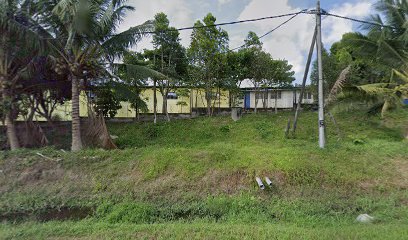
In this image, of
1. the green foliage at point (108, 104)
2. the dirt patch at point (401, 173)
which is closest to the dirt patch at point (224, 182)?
the dirt patch at point (401, 173)

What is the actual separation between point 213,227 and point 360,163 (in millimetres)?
4864

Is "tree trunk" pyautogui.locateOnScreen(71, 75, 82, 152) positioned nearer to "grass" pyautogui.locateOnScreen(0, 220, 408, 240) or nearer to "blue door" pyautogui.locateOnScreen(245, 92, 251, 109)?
"grass" pyautogui.locateOnScreen(0, 220, 408, 240)

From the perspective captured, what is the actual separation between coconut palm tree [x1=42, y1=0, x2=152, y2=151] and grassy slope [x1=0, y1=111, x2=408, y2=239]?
2280 mm

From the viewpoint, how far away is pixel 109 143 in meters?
10.1

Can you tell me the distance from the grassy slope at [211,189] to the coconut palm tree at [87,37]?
7.48ft

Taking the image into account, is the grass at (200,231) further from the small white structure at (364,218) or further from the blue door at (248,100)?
the blue door at (248,100)

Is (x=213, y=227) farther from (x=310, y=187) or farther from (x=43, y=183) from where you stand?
(x=43, y=183)

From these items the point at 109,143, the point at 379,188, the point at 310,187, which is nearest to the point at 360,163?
the point at 379,188

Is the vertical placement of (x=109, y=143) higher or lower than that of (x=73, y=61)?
lower

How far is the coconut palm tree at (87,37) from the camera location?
855cm

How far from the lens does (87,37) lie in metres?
9.23

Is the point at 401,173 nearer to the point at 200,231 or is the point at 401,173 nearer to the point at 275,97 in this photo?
the point at 200,231

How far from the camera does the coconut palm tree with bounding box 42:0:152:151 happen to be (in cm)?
855

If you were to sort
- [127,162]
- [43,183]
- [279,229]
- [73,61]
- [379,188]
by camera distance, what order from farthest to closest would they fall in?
[73,61], [127,162], [43,183], [379,188], [279,229]
